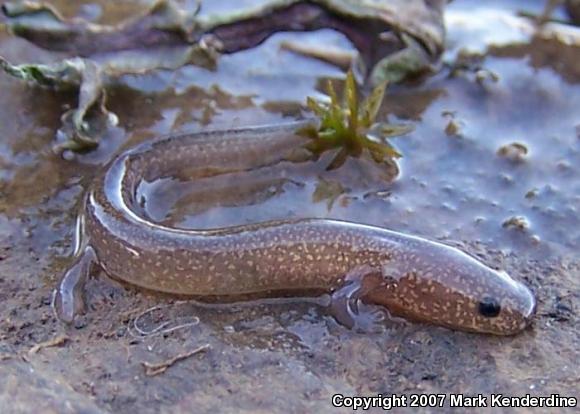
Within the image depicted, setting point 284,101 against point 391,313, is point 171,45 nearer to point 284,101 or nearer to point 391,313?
point 284,101

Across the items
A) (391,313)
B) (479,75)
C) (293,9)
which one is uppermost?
(293,9)

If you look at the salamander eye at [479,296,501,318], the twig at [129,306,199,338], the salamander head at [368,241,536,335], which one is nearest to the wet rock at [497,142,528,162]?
the salamander head at [368,241,536,335]

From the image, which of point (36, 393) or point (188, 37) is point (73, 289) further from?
point (188, 37)

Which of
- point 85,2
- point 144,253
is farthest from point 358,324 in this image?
point 85,2

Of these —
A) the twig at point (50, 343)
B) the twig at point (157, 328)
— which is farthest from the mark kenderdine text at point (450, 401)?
the twig at point (50, 343)

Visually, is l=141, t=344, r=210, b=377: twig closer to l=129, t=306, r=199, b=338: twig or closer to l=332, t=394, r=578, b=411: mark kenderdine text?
l=129, t=306, r=199, b=338: twig

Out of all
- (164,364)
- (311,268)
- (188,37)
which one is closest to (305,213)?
(311,268)
